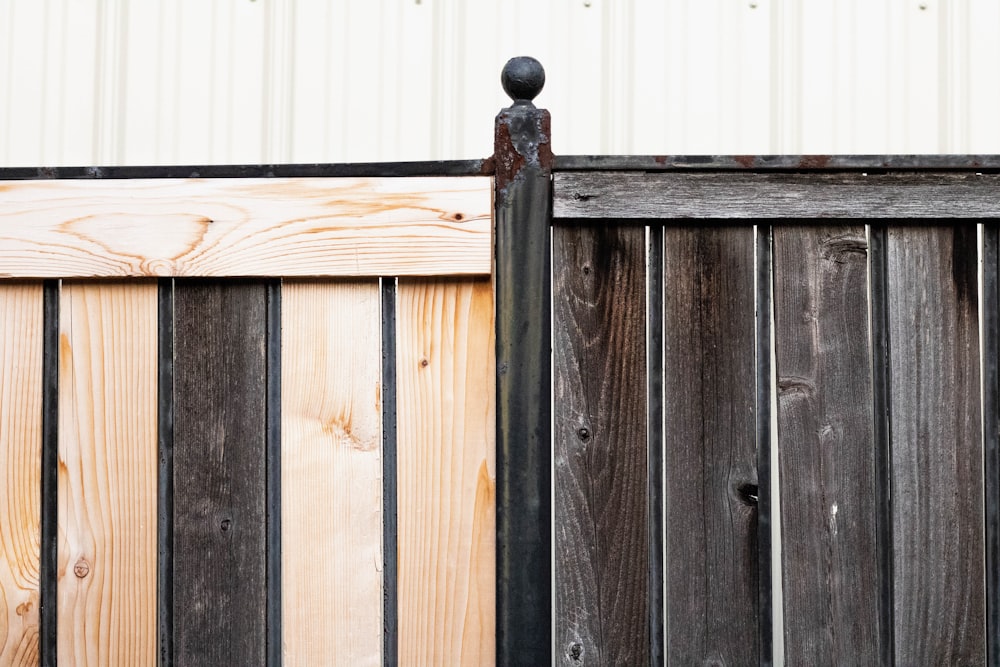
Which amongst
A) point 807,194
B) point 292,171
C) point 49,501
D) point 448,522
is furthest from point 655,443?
point 49,501

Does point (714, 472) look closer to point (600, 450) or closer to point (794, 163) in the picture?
point (600, 450)

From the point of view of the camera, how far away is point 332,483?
1.08 m

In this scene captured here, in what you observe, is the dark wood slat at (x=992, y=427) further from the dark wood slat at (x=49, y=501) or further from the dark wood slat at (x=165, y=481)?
the dark wood slat at (x=49, y=501)

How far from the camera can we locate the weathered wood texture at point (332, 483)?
42.5 inches

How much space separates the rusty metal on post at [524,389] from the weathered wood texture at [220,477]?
0.39 meters

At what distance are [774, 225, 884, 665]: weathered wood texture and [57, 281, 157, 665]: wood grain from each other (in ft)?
3.35

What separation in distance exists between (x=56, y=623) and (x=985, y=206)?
5.37 ft

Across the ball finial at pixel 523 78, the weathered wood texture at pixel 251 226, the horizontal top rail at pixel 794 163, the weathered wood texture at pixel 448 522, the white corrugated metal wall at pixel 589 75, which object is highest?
the white corrugated metal wall at pixel 589 75

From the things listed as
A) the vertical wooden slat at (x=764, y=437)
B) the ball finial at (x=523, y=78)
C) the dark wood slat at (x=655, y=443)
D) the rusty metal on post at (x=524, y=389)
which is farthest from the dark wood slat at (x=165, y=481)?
the vertical wooden slat at (x=764, y=437)

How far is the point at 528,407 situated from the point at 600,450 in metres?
0.14

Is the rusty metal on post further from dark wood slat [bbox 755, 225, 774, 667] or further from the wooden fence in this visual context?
dark wood slat [bbox 755, 225, 774, 667]

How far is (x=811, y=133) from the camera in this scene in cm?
175

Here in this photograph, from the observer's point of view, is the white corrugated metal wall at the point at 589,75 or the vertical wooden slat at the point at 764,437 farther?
the white corrugated metal wall at the point at 589,75

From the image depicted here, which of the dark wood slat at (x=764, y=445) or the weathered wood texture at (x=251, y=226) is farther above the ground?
the weathered wood texture at (x=251, y=226)
